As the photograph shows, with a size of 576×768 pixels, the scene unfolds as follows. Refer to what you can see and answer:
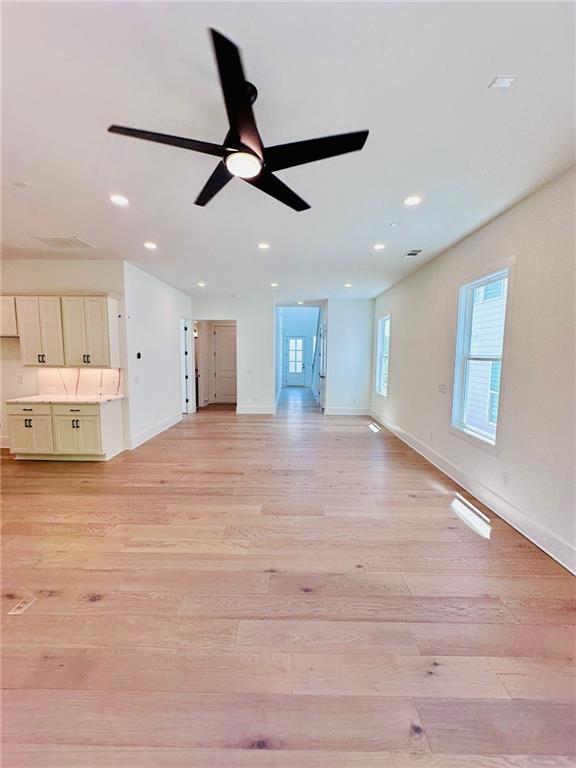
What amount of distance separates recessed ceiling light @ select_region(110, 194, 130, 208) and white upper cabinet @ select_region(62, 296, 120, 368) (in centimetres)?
180

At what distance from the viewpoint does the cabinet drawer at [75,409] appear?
4121mm

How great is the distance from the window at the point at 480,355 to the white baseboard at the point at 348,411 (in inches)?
153

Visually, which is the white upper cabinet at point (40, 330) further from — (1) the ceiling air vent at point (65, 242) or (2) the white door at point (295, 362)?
(2) the white door at point (295, 362)

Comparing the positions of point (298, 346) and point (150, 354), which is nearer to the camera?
point (150, 354)

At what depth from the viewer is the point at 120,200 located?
9.01ft

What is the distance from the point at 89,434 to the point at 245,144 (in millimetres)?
4156

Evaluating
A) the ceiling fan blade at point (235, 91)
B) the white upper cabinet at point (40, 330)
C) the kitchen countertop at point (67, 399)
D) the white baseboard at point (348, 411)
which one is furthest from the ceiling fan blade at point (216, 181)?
the white baseboard at point (348, 411)

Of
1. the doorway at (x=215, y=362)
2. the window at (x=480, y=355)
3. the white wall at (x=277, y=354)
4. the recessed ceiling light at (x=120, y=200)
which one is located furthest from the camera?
the doorway at (x=215, y=362)

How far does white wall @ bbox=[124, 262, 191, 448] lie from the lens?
4.77m

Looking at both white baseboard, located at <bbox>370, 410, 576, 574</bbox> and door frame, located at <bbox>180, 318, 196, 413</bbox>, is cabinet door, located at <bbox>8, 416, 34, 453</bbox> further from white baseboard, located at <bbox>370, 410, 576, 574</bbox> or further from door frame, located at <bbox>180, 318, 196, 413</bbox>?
white baseboard, located at <bbox>370, 410, 576, 574</bbox>

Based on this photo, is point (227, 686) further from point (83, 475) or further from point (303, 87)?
point (83, 475)

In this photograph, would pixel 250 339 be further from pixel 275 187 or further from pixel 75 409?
pixel 275 187

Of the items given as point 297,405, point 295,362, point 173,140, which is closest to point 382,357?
point 297,405

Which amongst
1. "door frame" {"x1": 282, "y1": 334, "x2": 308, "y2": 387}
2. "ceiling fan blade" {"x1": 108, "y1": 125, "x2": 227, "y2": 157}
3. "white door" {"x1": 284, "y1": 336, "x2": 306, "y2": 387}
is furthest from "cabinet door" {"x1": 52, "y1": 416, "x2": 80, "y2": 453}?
"white door" {"x1": 284, "y1": 336, "x2": 306, "y2": 387}
